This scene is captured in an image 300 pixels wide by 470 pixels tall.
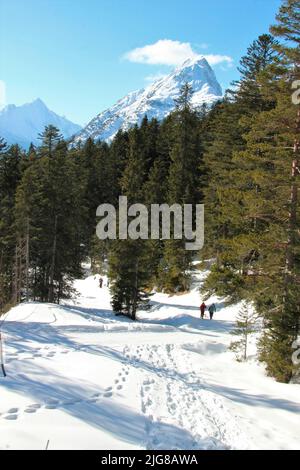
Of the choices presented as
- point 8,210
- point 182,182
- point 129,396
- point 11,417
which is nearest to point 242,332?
point 129,396

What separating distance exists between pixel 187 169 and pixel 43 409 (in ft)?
149

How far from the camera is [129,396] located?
31.8ft

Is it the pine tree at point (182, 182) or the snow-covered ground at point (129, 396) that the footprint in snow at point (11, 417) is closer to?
the snow-covered ground at point (129, 396)

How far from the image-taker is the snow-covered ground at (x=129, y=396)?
7379 mm

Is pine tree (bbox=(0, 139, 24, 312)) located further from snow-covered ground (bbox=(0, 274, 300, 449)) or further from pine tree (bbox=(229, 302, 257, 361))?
pine tree (bbox=(229, 302, 257, 361))

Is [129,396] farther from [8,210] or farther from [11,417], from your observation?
[8,210]

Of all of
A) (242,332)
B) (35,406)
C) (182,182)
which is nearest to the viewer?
(35,406)

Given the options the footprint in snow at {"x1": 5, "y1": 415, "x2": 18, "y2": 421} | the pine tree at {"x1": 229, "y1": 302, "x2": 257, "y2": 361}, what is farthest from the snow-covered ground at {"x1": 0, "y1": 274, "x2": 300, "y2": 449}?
the pine tree at {"x1": 229, "y1": 302, "x2": 257, "y2": 361}

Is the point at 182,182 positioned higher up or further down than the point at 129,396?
higher up

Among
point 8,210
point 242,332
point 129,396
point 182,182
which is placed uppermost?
point 182,182

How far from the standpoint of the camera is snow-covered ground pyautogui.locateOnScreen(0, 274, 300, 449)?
738 cm

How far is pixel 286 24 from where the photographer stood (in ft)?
47.4

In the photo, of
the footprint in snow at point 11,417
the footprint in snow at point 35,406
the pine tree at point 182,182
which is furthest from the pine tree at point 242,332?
the pine tree at point 182,182
